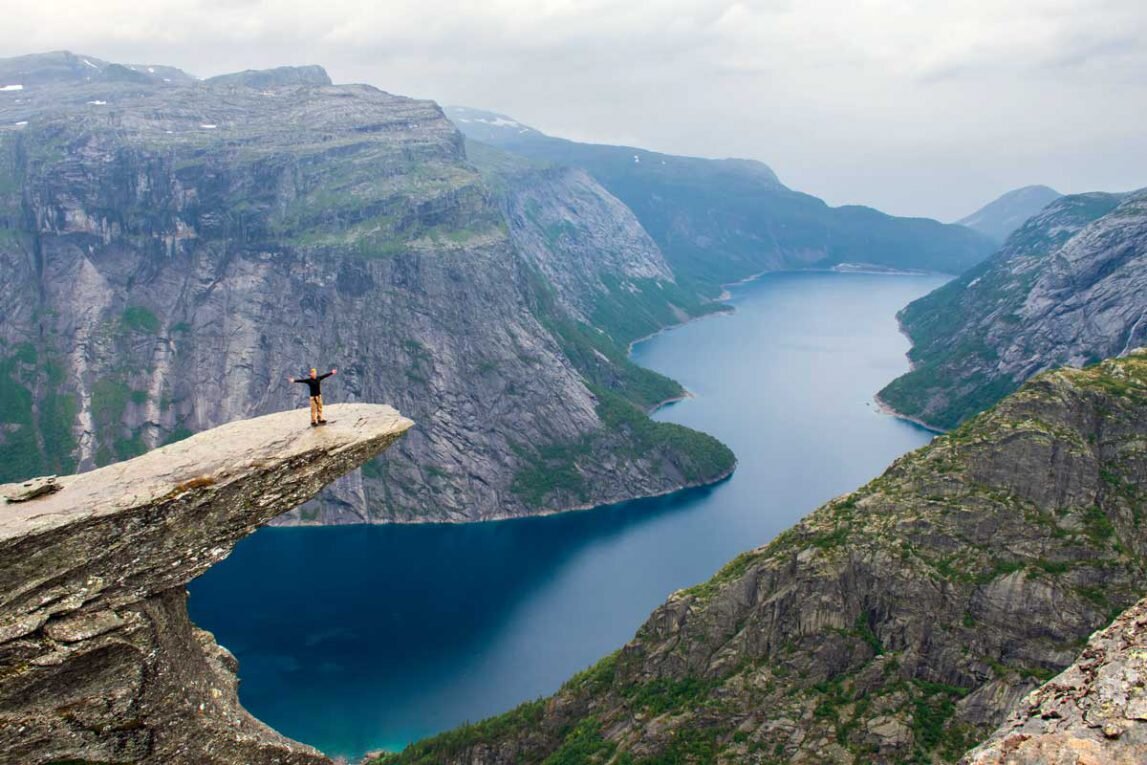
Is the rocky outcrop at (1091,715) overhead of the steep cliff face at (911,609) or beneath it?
overhead

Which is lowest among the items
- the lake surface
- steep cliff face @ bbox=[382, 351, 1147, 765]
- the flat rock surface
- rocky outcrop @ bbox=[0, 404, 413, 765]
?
the lake surface

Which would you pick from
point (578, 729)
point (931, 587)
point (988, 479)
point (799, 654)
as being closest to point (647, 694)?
point (578, 729)

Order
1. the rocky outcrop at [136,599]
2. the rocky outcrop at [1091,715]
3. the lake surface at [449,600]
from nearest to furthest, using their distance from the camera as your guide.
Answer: the rocky outcrop at [1091,715], the rocky outcrop at [136,599], the lake surface at [449,600]

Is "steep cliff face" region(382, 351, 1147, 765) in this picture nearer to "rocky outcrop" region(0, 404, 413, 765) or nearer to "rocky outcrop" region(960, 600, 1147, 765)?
"rocky outcrop" region(960, 600, 1147, 765)

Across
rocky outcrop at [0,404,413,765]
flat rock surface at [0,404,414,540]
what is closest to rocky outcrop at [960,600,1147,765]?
flat rock surface at [0,404,414,540]

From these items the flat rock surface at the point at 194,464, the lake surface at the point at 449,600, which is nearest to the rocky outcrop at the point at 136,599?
the flat rock surface at the point at 194,464

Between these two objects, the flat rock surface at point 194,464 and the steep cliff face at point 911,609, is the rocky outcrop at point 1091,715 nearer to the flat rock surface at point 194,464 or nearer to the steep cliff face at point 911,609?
the flat rock surface at point 194,464
